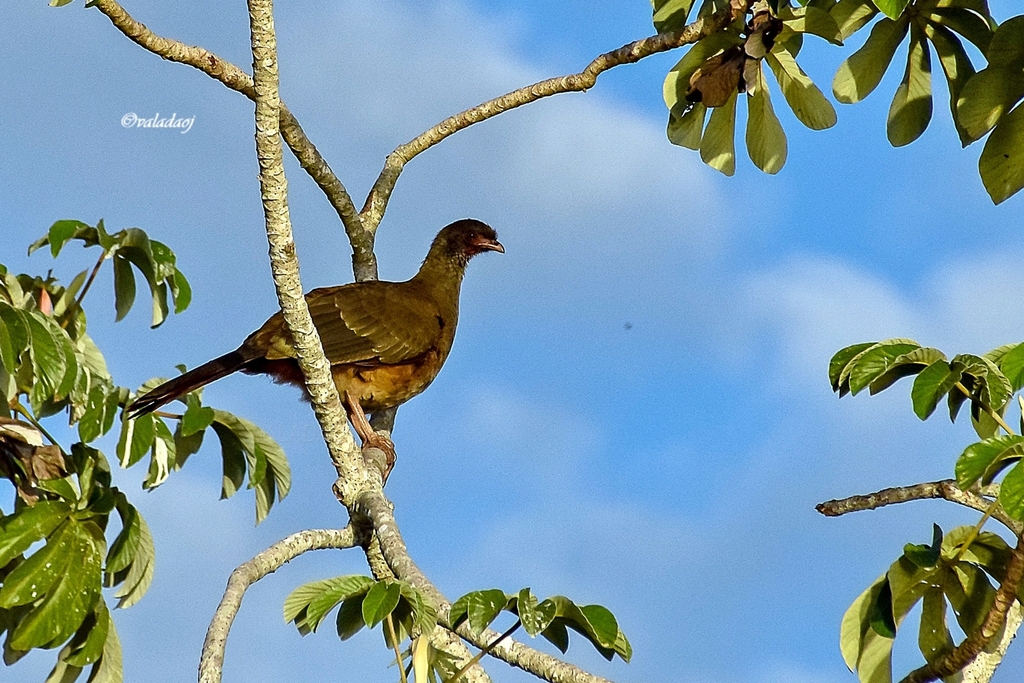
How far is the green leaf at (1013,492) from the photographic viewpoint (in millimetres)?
2420

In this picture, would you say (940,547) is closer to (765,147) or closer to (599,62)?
(765,147)

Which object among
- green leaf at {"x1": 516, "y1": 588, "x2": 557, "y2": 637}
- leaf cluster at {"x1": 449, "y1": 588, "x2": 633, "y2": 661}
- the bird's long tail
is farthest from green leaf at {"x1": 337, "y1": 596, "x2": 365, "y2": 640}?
the bird's long tail

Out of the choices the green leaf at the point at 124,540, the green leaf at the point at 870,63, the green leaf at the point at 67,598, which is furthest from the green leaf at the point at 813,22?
the green leaf at the point at 67,598

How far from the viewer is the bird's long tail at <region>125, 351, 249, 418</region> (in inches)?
158

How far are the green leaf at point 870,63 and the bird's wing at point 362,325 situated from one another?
2.31 m

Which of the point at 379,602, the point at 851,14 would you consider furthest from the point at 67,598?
the point at 851,14

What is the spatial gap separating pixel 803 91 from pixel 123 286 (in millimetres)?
2573

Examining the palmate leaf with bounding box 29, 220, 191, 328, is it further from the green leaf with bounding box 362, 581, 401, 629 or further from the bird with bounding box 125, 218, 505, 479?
the green leaf with bounding box 362, 581, 401, 629

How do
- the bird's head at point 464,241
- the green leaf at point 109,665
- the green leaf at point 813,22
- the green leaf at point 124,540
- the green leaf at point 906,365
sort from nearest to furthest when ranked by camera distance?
the green leaf at point 906,365, the green leaf at point 124,540, the green leaf at point 109,665, the green leaf at point 813,22, the bird's head at point 464,241

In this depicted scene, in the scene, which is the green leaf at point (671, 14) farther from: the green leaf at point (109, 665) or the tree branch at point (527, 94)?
the green leaf at point (109, 665)

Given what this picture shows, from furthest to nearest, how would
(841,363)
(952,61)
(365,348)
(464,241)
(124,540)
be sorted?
(464,241) → (365,348) → (952,61) → (124,540) → (841,363)

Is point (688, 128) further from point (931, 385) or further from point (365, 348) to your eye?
point (931, 385)

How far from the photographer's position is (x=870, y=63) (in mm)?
3947

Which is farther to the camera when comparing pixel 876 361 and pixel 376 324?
pixel 376 324
